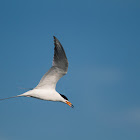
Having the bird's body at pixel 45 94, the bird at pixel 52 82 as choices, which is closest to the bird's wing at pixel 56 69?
the bird at pixel 52 82

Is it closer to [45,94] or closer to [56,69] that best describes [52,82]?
Result: [45,94]

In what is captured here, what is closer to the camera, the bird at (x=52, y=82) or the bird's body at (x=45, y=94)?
the bird at (x=52, y=82)

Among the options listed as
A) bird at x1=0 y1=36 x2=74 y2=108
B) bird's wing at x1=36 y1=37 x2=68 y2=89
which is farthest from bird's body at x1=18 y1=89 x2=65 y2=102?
bird's wing at x1=36 y1=37 x2=68 y2=89

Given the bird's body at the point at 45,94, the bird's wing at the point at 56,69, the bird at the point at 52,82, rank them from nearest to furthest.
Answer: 1. the bird's wing at the point at 56,69
2. the bird at the point at 52,82
3. the bird's body at the point at 45,94

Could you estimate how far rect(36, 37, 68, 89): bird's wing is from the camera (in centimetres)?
1053

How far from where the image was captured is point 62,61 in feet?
36.3

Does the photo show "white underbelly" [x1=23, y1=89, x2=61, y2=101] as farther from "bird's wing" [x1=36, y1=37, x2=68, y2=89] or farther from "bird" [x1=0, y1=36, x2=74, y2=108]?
"bird's wing" [x1=36, y1=37, x2=68, y2=89]

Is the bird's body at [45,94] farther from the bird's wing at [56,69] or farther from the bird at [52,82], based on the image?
the bird's wing at [56,69]

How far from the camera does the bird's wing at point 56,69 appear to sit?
1053 centimetres

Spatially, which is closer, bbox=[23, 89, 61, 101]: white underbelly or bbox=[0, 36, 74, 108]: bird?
bbox=[0, 36, 74, 108]: bird

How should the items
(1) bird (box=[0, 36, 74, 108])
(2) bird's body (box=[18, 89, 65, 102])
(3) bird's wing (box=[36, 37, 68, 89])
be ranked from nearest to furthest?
(3) bird's wing (box=[36, 37, 68, 89]), (1) bird (box=[0, 36, 74, 108]), (2) bird's body (box=[18, 89, 65, 102])

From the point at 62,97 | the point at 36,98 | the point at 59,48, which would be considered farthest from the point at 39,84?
the point at 59,48

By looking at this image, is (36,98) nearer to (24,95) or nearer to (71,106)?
(24,95)

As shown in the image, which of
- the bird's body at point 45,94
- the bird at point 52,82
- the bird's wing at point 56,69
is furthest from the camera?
the bird's body at point 45,94
